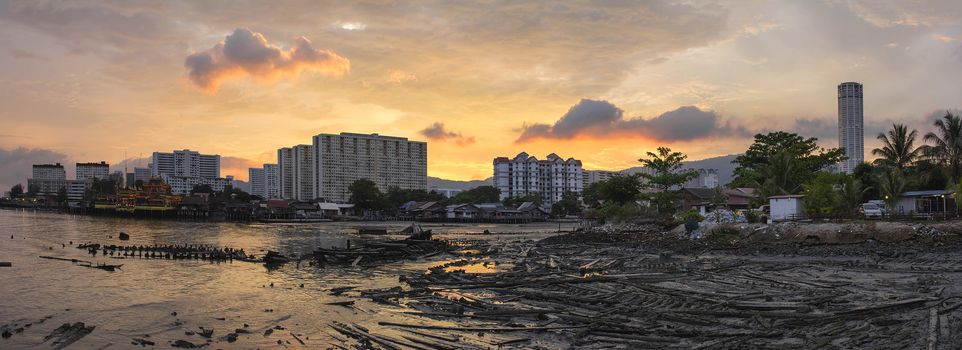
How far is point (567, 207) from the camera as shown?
14362 centimetres

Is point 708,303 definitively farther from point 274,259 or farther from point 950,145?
point 950,145

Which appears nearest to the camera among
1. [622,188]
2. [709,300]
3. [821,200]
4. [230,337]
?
[230,337]

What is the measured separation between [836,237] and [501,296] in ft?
74.7

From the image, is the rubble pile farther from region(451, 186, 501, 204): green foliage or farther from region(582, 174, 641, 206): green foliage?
region(451, 186, 501, 204): green foliage

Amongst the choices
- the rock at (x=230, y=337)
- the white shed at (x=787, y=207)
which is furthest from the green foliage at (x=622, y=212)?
Answer: the rock at (x=230, y=337)

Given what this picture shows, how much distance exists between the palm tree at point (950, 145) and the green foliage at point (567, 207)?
9256 cm

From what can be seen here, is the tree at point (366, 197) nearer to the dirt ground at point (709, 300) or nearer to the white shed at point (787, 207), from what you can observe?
the white shed at point (787, 207)

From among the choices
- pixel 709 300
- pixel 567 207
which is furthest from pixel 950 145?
pixel 567 207

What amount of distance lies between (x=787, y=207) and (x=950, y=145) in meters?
17.4

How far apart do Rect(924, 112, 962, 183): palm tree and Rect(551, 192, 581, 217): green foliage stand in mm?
92559

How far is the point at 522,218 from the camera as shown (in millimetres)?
118062

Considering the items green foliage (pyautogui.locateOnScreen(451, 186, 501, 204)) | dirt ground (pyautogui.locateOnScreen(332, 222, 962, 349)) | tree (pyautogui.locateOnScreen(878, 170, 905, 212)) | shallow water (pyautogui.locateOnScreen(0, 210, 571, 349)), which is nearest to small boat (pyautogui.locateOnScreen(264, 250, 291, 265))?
shallow water (pyautogui.locateOnScreen(0, 210, 571, 349))

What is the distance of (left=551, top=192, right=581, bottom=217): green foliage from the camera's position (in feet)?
451

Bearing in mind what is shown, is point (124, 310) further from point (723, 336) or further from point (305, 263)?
point (723, 336)
